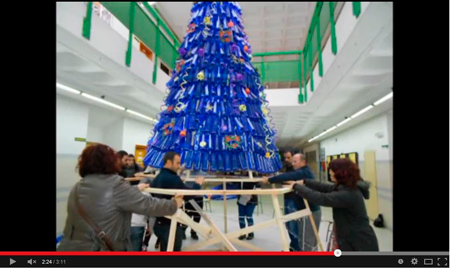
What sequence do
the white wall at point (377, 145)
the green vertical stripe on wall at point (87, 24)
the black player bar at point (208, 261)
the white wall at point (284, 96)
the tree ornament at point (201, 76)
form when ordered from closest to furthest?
the black player bar at point (208, 261), the white wall at point (377, 145), the tree ornament at point (201, 76), the green vertical stripe on wall at point (87, 24), the white wall at point (284, 96)

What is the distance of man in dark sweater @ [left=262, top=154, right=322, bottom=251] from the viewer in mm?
903

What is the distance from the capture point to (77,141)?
0.74 m

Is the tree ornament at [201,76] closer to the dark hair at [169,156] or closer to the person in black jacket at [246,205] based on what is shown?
the dark hair at [169,156]

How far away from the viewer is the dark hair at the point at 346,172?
76 cm

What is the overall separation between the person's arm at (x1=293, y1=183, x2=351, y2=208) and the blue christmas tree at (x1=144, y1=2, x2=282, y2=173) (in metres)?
0.16

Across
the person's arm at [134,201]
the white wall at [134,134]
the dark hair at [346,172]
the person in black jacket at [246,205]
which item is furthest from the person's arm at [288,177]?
the white wall at [134,134]

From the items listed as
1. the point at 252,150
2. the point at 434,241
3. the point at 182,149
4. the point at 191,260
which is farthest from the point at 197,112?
the point at 434,241

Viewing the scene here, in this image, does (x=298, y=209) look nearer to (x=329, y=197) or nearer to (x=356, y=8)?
(x=329, y=197)

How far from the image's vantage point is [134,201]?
572 mm

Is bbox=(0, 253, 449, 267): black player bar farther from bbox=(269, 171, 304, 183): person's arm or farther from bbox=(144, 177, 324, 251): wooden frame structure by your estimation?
bbox=(269, 171, 304, 183): person's arm

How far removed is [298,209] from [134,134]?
0.82 m

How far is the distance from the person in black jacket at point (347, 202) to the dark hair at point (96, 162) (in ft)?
2.05

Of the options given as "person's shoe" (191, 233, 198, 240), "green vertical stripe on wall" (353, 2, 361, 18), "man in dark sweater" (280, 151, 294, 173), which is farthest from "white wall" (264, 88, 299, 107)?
"person's shoe" (191, 233, 198, 240)
